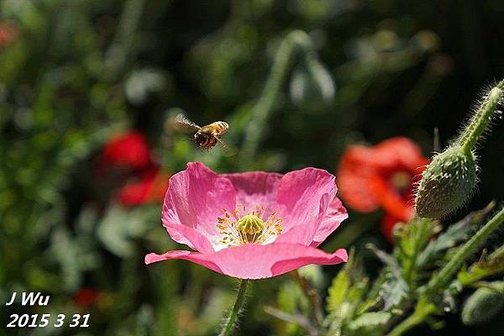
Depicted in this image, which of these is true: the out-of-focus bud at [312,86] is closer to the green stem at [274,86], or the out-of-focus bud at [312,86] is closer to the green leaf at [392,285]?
the green stem at [274,86]

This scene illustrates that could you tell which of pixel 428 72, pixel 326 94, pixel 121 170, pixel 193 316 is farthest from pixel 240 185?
pixel 428 72

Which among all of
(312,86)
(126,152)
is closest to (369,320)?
(312,86)

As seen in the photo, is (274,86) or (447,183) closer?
(447,183)

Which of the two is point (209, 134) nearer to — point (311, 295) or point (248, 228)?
point (248, 228)

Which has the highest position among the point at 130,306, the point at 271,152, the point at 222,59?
the point at 222,59

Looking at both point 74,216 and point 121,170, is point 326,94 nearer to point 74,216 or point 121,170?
point 121,170

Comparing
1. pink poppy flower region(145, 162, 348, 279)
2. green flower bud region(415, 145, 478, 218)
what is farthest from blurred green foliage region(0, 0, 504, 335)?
green flower bud region(415, 145, 478, 218)
